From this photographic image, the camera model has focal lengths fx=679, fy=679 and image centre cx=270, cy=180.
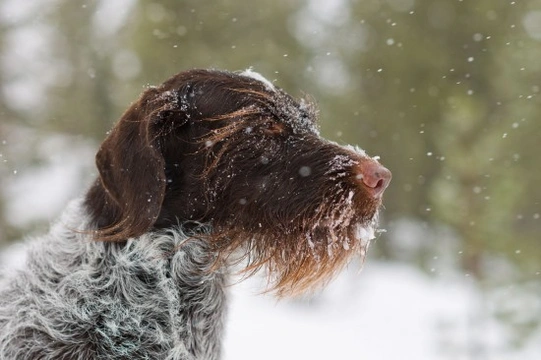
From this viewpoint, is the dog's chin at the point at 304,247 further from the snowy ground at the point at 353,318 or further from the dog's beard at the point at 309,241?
the snowy ground at the point at 353,318

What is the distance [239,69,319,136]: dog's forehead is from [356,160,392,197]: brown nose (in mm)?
439

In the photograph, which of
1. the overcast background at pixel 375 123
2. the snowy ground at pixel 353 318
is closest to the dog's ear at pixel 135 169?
the overcast background at pixel 375 123

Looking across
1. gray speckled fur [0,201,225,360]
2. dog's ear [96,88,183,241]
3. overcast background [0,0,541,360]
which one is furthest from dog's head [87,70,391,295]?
overcast background [0,0,541,360]

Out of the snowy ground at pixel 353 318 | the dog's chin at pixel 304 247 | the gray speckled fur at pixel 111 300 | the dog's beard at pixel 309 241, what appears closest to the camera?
the gray speckled fur at pixel 111 300

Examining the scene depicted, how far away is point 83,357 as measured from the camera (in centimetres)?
Answer: 308

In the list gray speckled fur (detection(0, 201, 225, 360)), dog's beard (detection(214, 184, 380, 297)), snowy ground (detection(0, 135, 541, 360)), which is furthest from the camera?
snowy ground (detection(0, 135, 541, 360))

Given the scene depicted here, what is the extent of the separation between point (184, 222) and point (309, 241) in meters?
0.65

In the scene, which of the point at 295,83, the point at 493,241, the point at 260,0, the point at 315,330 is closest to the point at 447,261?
the point at 493,241

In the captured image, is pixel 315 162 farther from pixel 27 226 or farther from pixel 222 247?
pixel 27 226

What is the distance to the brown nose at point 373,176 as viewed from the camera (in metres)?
3.16

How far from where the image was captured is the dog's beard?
10.9ft

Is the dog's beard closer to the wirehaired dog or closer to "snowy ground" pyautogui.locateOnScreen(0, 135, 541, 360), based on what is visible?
the wirehaired dog

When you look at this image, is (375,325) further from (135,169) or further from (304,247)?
(135,169)

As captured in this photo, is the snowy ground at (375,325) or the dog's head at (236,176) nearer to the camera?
the dog's head at (236,176)
